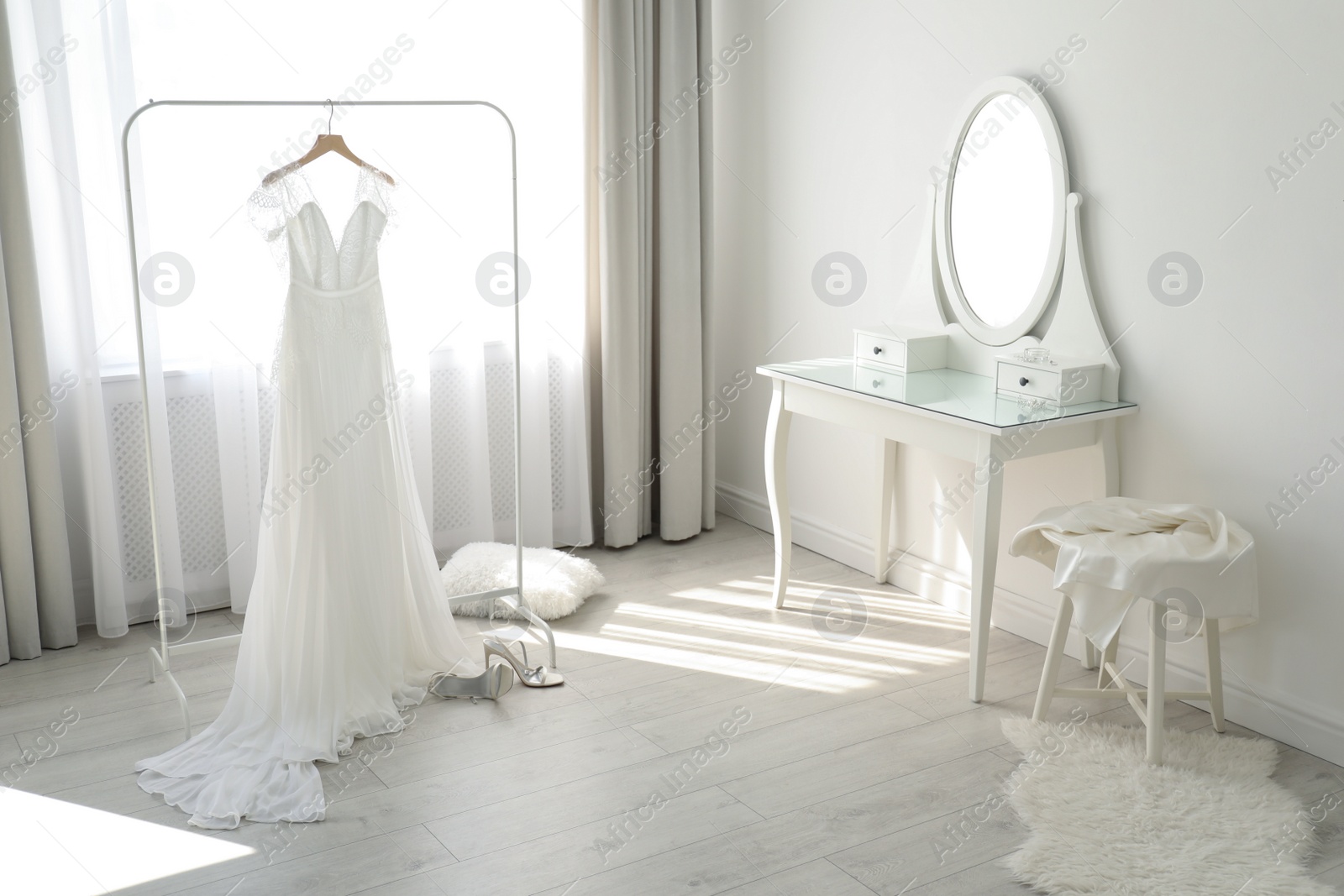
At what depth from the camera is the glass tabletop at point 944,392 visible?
2.78 meters

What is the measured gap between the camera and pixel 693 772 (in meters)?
2.54

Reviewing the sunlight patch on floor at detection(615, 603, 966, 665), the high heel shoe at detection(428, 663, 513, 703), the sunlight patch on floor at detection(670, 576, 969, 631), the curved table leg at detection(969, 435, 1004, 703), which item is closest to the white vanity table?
the curved table leg at detection(969, 435, 1004, 703)

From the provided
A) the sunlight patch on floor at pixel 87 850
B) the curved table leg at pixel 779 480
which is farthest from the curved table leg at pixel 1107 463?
the sunlight patch on floor at pixel 87 850

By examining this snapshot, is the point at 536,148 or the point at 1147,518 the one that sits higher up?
the point at 536,148

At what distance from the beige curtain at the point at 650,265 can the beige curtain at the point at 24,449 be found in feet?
5.72

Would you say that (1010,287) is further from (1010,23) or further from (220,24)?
A: (220,24)

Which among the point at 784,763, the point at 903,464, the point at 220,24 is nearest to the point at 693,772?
the point at 784,763

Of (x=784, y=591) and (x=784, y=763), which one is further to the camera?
(x=784, y=591)

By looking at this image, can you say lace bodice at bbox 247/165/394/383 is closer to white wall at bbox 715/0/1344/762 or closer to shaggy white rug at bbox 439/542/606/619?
shaggy white rug at bbox 439/542/606/619

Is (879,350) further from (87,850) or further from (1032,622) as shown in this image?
(87,850)

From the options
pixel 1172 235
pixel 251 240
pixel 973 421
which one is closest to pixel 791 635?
pixel 973 421

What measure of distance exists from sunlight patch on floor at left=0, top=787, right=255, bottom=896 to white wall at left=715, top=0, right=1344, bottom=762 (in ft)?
7.47

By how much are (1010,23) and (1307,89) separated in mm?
858

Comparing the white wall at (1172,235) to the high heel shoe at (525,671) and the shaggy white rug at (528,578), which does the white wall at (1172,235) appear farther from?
the high heel shoe at (525,671)
